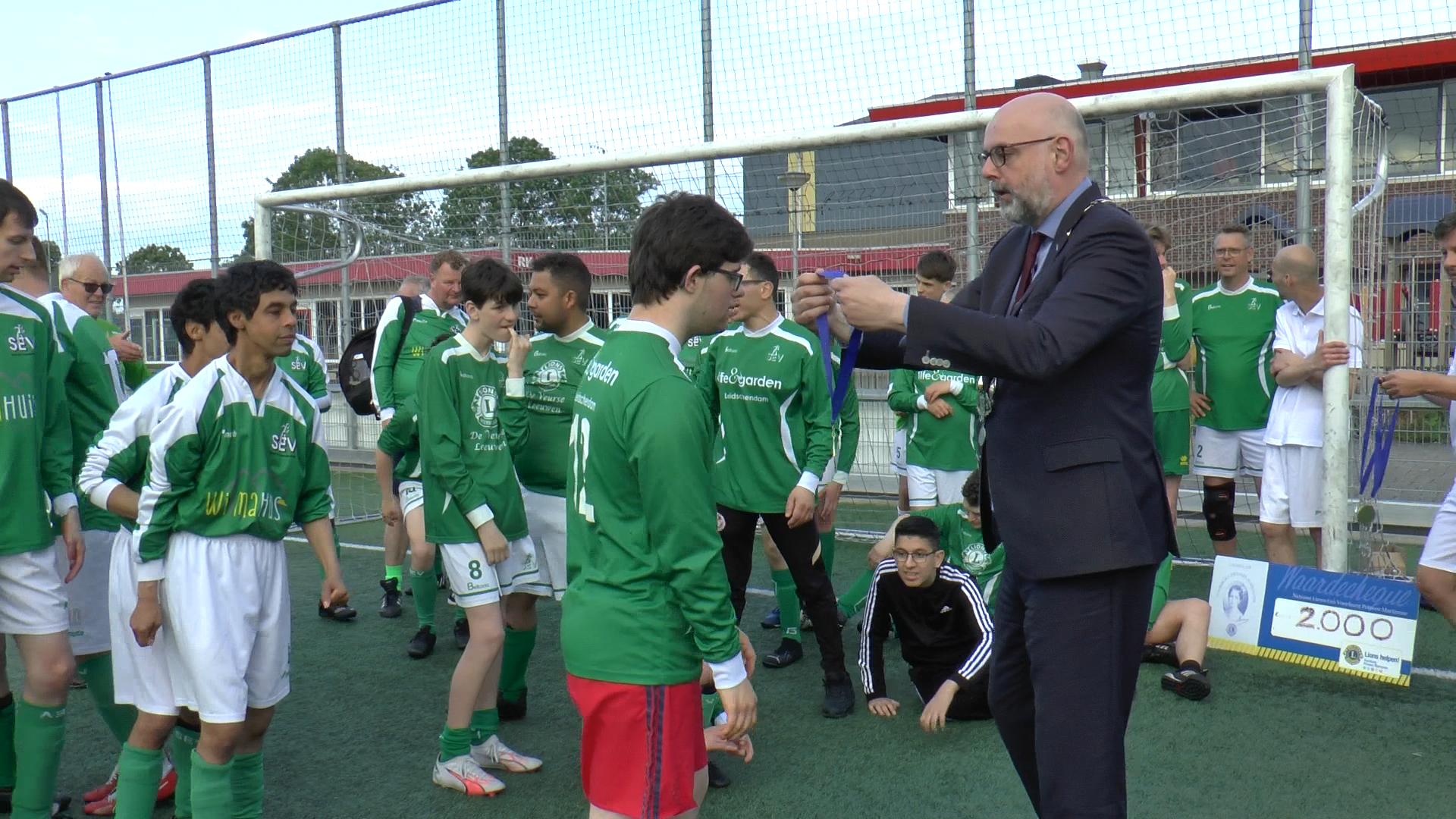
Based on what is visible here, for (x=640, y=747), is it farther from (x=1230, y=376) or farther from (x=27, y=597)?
(x=1230, y=376)

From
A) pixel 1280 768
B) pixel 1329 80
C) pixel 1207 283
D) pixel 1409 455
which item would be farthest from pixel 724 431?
pixel 1409 455

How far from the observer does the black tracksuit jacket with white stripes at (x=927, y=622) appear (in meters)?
4.64

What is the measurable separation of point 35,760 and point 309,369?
3496mm

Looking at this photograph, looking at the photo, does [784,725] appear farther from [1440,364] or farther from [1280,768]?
[1440,364]

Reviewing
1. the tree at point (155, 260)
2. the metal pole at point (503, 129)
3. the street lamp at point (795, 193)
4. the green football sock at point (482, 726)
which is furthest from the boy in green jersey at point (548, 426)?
the tree at point (155, 260)

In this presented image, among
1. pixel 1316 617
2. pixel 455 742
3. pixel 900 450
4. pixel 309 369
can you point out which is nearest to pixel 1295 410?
pixel 1316 617

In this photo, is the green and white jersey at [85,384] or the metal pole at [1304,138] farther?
the metal pole at [1304,138]

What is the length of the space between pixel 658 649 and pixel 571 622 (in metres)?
0.22

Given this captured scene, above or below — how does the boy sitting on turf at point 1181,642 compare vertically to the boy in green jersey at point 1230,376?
below

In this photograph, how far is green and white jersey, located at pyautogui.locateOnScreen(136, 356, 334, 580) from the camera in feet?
9.96

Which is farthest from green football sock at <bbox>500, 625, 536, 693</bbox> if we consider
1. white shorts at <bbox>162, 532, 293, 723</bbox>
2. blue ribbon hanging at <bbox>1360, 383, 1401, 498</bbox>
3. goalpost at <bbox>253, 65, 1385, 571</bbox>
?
blue ribbon hanging at <bbox>1360, 383, 1401, 498</bbox>

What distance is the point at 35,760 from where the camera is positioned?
3449mm

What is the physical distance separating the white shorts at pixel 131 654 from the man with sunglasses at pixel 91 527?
1.66 feet

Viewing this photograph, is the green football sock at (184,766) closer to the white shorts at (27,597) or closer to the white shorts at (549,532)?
the white shorts at (27,597)
